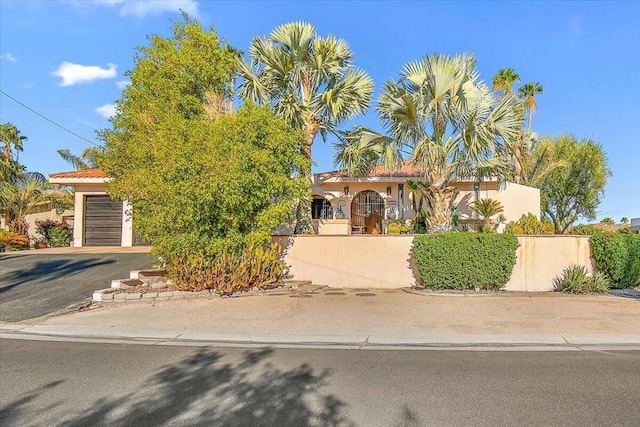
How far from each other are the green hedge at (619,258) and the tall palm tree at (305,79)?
8410mm

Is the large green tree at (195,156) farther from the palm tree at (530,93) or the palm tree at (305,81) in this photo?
the palm tree at (530,93)

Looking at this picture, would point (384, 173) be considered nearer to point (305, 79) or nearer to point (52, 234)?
point (305, 79)

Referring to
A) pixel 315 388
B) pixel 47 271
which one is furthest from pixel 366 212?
pixel 315 388

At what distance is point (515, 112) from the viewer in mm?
12820

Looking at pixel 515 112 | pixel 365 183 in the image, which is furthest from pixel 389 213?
pixel 515 112

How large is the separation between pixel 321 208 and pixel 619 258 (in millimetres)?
11834

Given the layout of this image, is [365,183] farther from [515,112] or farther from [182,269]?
[182,269]

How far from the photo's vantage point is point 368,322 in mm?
8508

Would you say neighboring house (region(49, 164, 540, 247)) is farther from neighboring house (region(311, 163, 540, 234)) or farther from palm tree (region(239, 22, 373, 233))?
palm tree (region(239, 22, 373, 233))

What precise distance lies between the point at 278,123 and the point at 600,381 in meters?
8.98

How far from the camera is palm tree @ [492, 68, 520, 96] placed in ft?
85.8

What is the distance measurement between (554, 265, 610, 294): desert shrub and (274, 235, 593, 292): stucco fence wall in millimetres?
443

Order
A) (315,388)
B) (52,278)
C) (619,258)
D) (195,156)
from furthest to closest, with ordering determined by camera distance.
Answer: (52,278), (619,258), (195,156), (315,388)

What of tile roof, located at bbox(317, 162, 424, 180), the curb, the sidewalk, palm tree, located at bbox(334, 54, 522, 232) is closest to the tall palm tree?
palm tree, located at bbox(334, 54, 522, 232)
